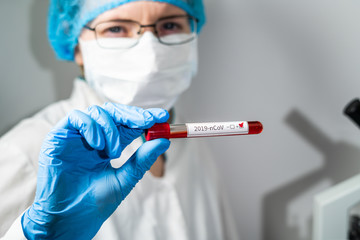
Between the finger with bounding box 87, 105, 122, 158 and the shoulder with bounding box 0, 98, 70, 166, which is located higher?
the finger with bounding box 87, 105, 122, 158

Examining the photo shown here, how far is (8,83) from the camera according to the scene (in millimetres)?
1069

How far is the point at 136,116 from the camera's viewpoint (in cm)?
63

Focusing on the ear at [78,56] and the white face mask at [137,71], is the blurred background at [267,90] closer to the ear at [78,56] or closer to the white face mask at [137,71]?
the ear at [78,56]

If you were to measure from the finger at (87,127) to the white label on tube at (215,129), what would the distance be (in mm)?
197

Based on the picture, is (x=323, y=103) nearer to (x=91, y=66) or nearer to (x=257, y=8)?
(x=257, y=8)

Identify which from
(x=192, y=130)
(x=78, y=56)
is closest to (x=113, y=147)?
(x=192, y=130)

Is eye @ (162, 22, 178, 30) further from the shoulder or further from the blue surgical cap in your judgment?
the shoulder

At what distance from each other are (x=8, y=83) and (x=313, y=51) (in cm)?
120

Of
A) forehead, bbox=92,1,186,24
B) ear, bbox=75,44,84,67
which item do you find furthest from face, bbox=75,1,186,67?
ear, bbox=75,44,84,67

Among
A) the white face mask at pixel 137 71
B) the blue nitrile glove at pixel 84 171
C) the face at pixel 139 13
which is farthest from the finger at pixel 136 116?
the face at pixel 139 13

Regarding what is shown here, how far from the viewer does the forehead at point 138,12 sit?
0.87 meters

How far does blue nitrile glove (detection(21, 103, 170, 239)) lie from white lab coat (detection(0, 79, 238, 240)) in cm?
8

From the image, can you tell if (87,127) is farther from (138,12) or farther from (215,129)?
(138,12)

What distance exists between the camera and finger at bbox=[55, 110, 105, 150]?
1.95ft
